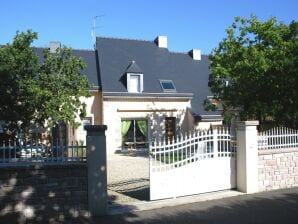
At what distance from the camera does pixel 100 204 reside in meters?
7.38

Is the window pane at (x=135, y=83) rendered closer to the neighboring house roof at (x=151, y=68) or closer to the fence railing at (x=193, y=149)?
the neighboring house roof at (x=151, y=68)

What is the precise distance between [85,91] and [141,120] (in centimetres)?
783

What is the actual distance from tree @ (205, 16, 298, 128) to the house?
25.8 feet

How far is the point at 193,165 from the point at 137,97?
1485 cm

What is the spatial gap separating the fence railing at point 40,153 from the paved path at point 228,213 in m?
1.32

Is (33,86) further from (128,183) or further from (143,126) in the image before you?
(143,126)

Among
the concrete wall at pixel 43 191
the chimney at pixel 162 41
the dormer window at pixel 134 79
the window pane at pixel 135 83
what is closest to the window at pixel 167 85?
the dormer window at pixel 134 79

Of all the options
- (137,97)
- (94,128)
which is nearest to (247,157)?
(94,128)

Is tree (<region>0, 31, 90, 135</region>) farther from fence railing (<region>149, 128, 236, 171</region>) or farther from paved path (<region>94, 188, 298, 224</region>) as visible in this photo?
paved path (<region>94, 188, 298, 224</region>)

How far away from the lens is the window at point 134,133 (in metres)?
23.5

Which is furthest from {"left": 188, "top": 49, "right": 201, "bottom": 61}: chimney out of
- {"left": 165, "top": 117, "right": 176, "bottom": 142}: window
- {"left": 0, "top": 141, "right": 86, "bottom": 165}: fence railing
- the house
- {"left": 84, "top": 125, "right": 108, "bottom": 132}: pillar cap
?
{"left": 0, "top": 141, "right": 86, "bottom": 165}: fence railing

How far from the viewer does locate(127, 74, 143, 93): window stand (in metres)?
23.7

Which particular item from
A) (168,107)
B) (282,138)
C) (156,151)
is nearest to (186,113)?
(168,107)

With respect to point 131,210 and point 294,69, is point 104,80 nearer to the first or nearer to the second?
point 294,69
